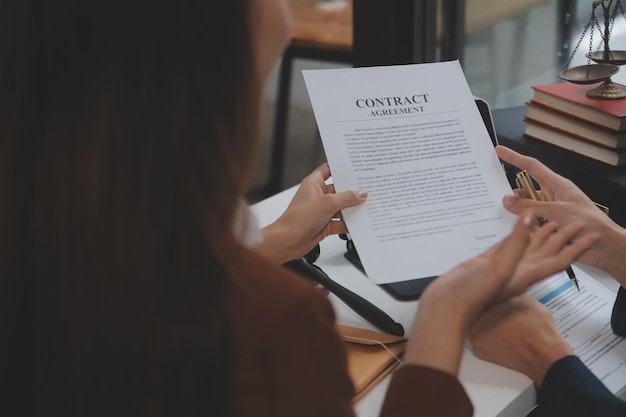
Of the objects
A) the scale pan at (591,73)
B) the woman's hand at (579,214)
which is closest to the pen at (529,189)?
the woman's hand at (579,214)

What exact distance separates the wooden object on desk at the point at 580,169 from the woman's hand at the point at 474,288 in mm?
374

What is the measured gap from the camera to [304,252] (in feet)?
3.74

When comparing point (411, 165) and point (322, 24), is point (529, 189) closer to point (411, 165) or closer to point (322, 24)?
point (411, 165)

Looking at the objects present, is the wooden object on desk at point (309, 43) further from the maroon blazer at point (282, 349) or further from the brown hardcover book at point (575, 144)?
the maroon blazer at point (282, 349)

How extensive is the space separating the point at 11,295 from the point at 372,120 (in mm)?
585

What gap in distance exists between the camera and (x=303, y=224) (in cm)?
111

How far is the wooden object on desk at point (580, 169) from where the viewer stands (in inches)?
46.8

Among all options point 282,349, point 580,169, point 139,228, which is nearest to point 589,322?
point 580,169

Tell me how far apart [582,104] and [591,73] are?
67mm

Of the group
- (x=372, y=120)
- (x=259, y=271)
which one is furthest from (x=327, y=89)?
(x=259, y=271)

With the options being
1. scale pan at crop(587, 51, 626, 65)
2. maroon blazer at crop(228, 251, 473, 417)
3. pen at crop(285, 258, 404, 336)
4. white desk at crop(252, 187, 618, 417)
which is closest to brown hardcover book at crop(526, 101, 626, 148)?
scale pan at crop(587, 51, 626, 65)

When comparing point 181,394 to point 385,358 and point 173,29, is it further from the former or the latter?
point 385,358

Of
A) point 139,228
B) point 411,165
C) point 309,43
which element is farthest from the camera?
point 309,43

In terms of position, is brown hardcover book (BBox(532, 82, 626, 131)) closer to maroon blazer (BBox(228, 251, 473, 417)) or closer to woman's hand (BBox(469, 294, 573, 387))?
woman's hand (BBox(469, 294, 573, 387))
